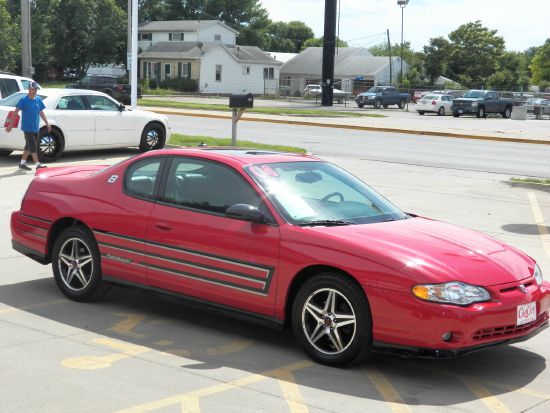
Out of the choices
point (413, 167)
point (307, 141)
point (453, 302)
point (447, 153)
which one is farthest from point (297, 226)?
point (307, 141)

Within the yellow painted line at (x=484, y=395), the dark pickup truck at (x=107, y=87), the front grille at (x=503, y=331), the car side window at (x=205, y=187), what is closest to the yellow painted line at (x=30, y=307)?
the car side window at (x=205, y=187)

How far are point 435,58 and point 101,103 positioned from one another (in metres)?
78.1

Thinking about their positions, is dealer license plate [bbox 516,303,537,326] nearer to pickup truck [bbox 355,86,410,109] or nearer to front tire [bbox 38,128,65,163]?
front tire [bbox 38,128,65,163]

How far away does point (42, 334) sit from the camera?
21.7ft

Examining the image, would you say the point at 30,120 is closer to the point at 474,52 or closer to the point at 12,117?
the point at 12,117

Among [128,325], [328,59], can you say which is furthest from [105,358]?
[328,59]

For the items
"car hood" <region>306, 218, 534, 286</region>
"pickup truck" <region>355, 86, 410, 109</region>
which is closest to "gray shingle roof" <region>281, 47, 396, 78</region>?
"pickup truck" <region>355, 86, 410, 109</region>

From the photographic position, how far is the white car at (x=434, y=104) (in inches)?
2232

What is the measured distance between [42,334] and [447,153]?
61.2ft

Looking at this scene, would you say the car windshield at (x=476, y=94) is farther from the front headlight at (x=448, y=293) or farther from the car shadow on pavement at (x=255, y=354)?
the front headlight at (x=448, y=293)

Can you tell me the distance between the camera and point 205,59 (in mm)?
82500

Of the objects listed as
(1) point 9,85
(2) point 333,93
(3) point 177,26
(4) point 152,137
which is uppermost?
(3) point 177,26

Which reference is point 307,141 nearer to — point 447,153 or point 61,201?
point 447,153

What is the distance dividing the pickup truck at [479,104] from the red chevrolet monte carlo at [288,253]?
48484mm
